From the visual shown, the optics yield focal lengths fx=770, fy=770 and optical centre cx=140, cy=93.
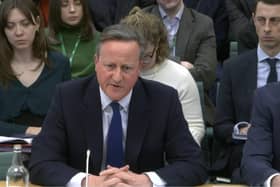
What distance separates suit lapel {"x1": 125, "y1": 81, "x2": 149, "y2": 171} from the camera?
399 cm

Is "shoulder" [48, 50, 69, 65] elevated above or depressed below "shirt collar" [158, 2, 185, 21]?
below

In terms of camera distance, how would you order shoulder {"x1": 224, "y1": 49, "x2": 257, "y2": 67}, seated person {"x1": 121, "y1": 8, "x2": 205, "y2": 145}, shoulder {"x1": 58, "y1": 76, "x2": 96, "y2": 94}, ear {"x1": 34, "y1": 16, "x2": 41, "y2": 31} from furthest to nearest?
ear {"x1": 34, "y1": 16, "x2": 41, "y2": 31} → shoulder {"x1": 224, "y1": 49, "x2": 257, "y2": 67} → seated person {"x1": 121, "y1": 8, "x2": 205, "y2": 145} → shoulder {"x1": 58, "y1": 76, "x2": 96, "y2": 94}

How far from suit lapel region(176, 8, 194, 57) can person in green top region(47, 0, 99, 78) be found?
2.26ft

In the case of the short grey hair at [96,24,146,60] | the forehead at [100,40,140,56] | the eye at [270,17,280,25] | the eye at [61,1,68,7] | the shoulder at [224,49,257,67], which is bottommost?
the shoulder at [224,49,257,67]

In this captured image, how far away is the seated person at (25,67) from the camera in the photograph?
5.50 metres

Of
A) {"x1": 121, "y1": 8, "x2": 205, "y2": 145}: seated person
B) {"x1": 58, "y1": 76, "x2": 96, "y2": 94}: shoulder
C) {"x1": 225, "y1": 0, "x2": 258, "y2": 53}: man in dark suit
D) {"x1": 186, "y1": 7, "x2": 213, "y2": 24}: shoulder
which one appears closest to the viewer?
{"x1": 58, "y1": 76, "x2": 96, "y2": 94}: shoulder

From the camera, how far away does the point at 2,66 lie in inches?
217

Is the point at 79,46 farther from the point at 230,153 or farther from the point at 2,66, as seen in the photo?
the point at 230,153

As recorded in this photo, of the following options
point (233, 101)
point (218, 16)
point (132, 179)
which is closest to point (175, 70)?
point (233, 101)

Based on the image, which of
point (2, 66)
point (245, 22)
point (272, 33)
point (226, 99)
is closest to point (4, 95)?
point (2, 66)

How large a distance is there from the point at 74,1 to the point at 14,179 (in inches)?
121

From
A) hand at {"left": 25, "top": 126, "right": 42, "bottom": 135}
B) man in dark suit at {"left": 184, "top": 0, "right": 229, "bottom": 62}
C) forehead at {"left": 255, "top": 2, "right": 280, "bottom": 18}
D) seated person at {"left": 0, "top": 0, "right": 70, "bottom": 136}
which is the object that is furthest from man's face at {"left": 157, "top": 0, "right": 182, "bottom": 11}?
hand at {"left": 25, "top": 126, "right": 42, "bottom": 135}

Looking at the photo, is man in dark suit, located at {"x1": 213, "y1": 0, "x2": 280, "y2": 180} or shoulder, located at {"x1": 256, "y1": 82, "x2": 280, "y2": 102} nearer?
shoulder, located at {"x1": 256, "y1": 82, "x2": 280, "y2": 102}

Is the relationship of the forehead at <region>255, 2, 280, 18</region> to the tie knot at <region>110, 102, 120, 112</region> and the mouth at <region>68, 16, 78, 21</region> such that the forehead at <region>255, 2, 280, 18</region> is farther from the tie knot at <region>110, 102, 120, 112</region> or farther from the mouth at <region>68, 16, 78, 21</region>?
the mouth at <region>68, 16, 78, 21</region>
